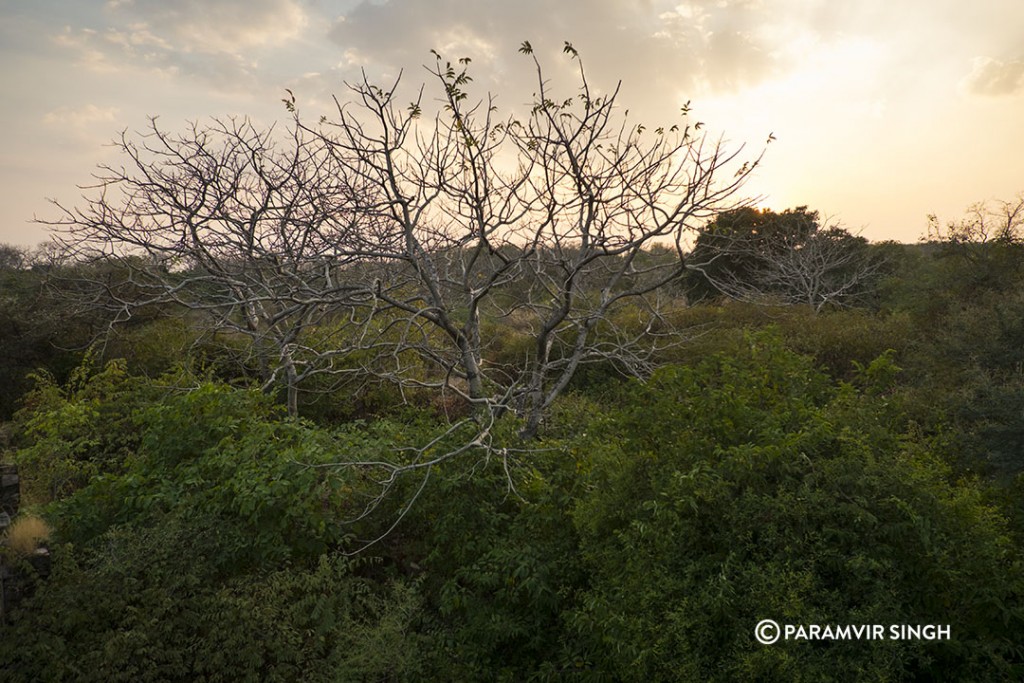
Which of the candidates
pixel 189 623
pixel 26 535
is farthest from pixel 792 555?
pixel 26 535

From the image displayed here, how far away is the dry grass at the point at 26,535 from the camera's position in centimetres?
555

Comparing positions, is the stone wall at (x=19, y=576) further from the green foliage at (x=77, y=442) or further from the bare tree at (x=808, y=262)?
the bare tree at (x=808, y=262)

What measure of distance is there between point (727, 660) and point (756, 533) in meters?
0.84

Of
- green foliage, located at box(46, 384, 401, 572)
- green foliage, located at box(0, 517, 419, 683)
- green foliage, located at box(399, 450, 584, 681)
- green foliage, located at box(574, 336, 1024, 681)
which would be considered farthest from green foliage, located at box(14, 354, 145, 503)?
green foliage, located at box(574, 336, 1024, 681)

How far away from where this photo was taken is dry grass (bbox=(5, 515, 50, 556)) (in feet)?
18.2

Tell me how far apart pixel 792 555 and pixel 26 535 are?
622 centimetres

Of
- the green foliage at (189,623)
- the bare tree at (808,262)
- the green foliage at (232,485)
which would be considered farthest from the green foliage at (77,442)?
the bare tree at (808,262)

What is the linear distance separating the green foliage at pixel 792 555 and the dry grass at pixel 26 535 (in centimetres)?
475

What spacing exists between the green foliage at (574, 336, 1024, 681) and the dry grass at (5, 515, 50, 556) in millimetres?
4752

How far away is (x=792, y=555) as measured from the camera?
3.96 m

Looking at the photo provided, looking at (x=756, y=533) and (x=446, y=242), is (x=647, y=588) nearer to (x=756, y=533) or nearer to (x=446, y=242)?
(x=756, y=533)

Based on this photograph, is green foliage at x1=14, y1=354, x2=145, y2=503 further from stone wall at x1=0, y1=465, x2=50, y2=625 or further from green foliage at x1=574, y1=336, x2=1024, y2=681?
green foliage at x1=574, y1=336, x2=1024, y2=681

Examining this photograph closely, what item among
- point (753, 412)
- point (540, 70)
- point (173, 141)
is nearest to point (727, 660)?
point (753, 412)

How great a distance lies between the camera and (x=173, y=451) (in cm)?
706
